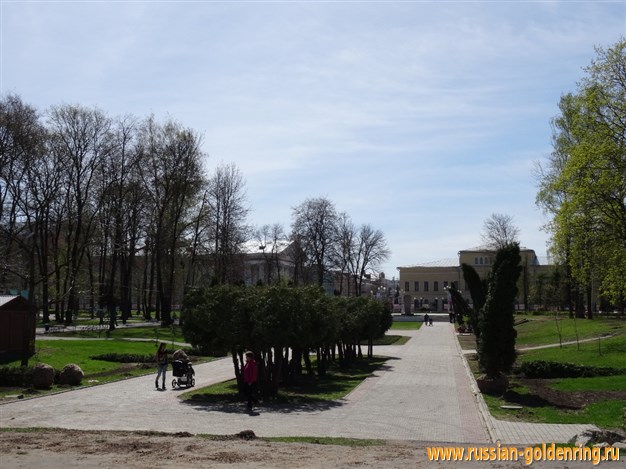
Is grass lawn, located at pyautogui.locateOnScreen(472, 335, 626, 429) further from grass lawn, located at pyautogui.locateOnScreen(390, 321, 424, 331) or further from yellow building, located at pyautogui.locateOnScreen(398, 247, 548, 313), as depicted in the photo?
yellow building, located at pyautogui.locateOnScreen(398, 247, 548, 313)

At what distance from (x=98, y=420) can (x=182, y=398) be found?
4.49 m

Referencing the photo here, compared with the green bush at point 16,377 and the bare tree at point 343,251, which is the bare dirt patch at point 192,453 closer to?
the green bush at point 16,377

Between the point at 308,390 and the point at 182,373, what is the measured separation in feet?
14.8

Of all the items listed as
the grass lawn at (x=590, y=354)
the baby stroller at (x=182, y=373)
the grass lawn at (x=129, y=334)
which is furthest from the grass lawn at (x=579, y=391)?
the grass lawn at (x=129, y=334)

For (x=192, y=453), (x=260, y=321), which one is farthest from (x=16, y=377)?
(x=192, y=453)

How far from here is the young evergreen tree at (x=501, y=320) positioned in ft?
71.3

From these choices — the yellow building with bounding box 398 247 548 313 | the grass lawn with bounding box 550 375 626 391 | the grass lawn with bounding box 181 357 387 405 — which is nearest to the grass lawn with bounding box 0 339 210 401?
the grass lawn with bounding box 181 357 387 405

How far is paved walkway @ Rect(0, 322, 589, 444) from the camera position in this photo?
46.5 feet

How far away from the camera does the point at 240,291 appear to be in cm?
2105

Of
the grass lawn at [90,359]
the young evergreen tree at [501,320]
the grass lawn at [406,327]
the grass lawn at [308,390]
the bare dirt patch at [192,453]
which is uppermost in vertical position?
the young evergreen tree at [501,320]

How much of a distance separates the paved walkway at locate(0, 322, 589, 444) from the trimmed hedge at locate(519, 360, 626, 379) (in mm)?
3061

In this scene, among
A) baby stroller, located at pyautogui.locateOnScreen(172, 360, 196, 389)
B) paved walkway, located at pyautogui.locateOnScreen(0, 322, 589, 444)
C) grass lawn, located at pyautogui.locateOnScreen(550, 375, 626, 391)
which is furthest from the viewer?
baby stroller, located at pyautogui.locateOnScreen(172, 360, 196, 389)

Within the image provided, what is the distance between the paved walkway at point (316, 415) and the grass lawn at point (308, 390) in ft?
2.31

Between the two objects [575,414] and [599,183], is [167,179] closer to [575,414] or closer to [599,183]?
[599,183]
